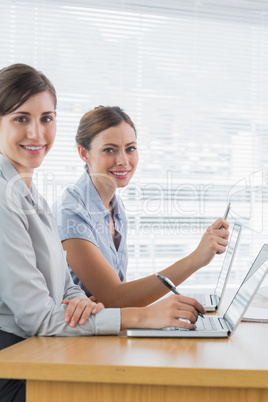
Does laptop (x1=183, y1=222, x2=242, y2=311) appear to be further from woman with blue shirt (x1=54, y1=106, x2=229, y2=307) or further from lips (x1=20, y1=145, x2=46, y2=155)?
lips (x1=20, y1=145, x2=46, y2=155)

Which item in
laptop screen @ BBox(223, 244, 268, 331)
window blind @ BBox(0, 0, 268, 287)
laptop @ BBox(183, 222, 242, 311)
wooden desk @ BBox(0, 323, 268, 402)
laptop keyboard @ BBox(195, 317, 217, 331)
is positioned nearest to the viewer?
wooden desk @ BBox(0, 323, 268, 402)

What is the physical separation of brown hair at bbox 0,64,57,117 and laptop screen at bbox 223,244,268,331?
2.57ft

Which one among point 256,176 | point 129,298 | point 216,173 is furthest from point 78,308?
point 256,176

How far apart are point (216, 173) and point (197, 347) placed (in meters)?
2.46

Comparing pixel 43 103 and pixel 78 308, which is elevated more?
pixel 43 103

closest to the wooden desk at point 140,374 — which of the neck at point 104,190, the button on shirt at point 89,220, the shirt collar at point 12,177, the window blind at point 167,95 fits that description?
the shirt collar at point 12,177

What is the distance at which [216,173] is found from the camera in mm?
3395

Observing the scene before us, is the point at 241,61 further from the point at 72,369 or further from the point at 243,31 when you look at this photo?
the point at 72,369

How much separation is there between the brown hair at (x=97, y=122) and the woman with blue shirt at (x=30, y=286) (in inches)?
28.9

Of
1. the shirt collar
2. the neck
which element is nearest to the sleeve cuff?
the shirt collar

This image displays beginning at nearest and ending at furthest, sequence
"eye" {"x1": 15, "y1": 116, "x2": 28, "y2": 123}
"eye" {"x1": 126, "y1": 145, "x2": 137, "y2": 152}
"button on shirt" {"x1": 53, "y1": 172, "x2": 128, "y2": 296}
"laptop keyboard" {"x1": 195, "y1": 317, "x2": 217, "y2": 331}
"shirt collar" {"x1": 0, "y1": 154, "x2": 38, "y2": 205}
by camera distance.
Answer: "laptop keyboard" {"x1": 195, "y1": 317, "x2": 217, "y2": 331} → "shirt collar" {"x1": 0, "y1": 154, "x2": 38, "y2": 205} → "eye" {"x1": 15, "y1": 116, "x2": 28, "y2": 123} → "button on shirt" {"x1": 53, "y1": 172, "x2": 128, "y2": 296} → "eye" {"x1": 126, "y1": 145, "x2": 137, "y2": 152}

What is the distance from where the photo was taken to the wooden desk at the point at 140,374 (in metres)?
0.87

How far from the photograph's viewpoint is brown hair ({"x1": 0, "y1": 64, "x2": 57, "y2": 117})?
1351mm

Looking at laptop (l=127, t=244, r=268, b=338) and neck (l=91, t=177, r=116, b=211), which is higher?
neck (l=91, t=177, r=116, b=211)
